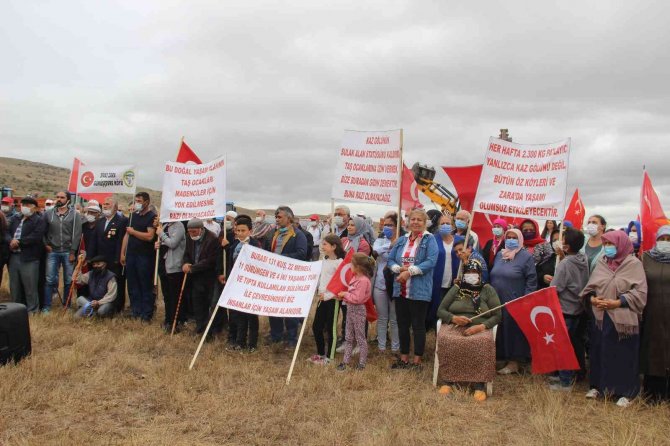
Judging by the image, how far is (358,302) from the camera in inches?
285

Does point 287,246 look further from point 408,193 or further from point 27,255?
point 27,255

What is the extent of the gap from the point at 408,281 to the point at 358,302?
75cm

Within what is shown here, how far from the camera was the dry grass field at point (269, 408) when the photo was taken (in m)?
4.83

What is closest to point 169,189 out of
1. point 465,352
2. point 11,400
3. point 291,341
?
point 291,341

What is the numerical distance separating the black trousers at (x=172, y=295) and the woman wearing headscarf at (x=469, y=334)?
4.59 meters

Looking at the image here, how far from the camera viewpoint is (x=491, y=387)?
6.17 metres

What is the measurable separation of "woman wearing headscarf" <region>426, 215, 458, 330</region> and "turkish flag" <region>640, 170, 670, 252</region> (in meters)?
2.46

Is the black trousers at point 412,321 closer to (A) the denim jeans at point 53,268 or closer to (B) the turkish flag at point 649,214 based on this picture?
(B) the turkish flag at point 649,214

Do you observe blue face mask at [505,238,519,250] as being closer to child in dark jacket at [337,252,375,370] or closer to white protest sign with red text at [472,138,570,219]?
white protest sign with red text at [472,138,570,219]

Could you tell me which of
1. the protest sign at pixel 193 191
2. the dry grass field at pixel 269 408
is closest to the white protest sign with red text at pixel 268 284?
the dry grass field at pixel 269 408

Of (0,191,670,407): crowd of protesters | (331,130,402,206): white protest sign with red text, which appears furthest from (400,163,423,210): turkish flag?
(331,130,402,206): white protest sign with red text

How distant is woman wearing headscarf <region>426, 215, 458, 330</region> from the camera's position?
7.71 metres

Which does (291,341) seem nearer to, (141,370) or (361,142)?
(141,370)

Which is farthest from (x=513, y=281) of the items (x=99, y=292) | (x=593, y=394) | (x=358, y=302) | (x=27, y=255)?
(x=27, y=255)
